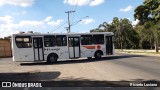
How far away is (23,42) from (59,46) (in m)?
3.32

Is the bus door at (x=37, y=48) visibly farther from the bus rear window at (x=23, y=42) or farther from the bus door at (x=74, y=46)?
the bus door at (x=74, y=46)

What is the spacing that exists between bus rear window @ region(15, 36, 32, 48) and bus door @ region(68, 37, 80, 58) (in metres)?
3.84

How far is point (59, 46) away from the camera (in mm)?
29578

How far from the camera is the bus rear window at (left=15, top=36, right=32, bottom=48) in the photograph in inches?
1098

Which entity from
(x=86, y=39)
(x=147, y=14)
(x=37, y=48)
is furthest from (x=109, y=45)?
(x=147, y=14)

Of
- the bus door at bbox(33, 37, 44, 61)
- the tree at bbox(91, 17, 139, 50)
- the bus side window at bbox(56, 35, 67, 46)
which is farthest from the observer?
the tree at bbox(91, 17, 139, 50)

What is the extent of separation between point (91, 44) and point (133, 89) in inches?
793

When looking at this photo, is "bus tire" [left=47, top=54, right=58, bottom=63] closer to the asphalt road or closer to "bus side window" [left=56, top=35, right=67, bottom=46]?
"bus side window" [left=56, top=35, right=67, bottom=46]

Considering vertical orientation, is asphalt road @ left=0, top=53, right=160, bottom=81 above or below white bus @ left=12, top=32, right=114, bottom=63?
below

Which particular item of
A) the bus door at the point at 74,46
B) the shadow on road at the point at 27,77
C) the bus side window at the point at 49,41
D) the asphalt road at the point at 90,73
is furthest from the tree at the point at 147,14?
the shadow on road at the point at 27,77

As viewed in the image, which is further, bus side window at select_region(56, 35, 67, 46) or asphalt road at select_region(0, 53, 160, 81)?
bus side window at select_region(56, 35, 67, 46)

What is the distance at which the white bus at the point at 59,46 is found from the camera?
92.0ft

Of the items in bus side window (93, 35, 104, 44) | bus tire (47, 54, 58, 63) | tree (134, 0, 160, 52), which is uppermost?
tree (134, 0, 160, 52)

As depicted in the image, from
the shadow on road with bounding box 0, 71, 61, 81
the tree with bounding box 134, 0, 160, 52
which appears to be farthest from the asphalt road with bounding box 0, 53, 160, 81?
the tree with bounding box 134, 0, 160, 52
